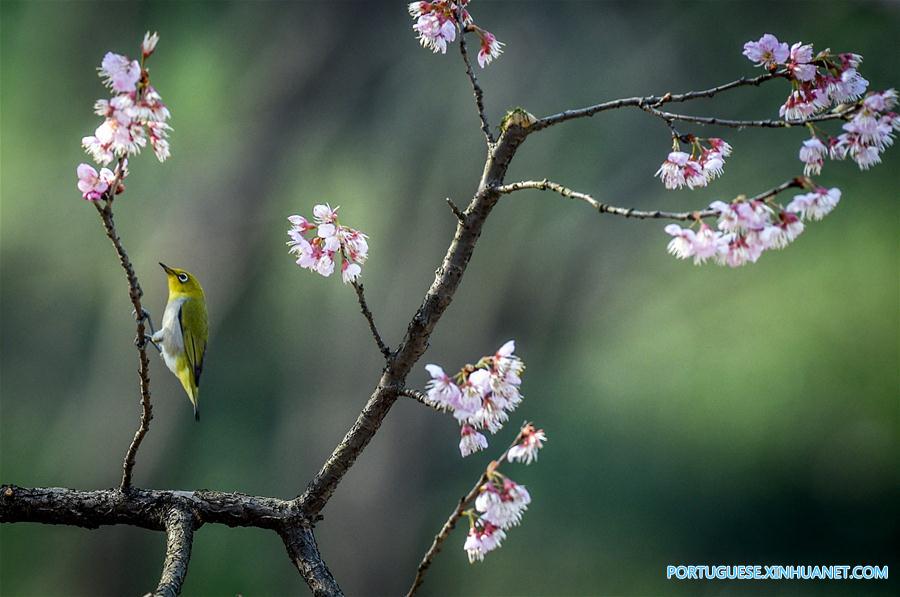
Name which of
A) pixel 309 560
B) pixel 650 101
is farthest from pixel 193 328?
pixel 650 101

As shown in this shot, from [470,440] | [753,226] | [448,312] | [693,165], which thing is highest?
[448,312]

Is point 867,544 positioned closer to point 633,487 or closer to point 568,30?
point 633,487

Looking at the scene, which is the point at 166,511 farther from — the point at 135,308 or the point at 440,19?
the point at 440,19

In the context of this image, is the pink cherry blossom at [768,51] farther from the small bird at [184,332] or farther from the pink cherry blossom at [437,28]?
the small bird at [184,332]

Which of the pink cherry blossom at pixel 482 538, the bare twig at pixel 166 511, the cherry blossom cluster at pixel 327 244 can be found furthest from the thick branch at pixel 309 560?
the cherry blossom cluster at pixel 327 244

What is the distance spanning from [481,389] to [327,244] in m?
0.26

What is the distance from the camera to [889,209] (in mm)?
2844

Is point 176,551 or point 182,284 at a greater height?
point 182,284

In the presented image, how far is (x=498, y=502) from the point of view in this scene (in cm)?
87

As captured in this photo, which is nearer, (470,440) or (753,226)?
(753,226)

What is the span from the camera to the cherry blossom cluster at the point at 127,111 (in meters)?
0.79

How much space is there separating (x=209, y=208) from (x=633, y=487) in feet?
6.12

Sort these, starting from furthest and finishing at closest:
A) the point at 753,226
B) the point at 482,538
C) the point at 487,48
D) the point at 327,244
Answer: the point at 487,48
the point at 327,244
the point at 482,538
the point at 753,226

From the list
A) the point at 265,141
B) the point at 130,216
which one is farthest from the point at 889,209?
the point at 130,216
